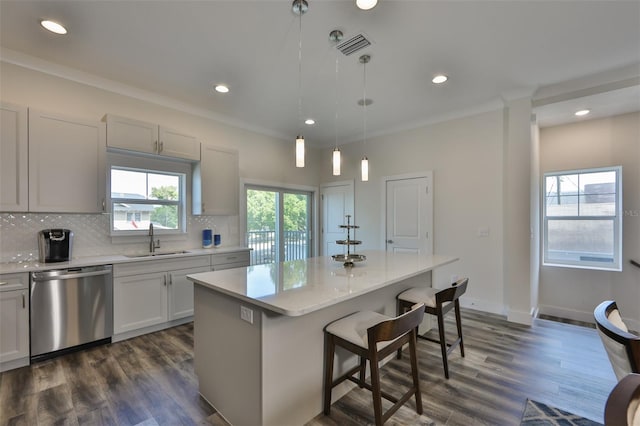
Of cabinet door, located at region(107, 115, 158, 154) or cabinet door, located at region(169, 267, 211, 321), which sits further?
cabinet door, located at region(169, 267, 211, 321)

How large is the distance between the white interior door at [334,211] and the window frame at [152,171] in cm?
274

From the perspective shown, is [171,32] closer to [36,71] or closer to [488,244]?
[36,71]

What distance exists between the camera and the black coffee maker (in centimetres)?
276

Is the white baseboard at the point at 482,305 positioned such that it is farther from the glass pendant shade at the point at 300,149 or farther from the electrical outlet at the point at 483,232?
the glass pendant shade at the point at 300,149

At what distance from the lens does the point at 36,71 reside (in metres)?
2.86

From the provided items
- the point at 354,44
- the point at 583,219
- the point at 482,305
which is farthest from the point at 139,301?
the point at 583,219

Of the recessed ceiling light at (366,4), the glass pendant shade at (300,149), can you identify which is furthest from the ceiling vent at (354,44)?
the glass pendant shade at (300,149)

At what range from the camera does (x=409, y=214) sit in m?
4.68

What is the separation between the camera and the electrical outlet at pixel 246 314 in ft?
5.34

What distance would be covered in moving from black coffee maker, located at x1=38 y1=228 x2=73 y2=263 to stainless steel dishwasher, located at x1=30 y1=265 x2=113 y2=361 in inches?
11.2

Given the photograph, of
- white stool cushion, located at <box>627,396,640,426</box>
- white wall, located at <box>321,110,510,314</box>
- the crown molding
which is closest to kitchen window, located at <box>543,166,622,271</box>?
white wall, located at <box>321,110,510,314</box>

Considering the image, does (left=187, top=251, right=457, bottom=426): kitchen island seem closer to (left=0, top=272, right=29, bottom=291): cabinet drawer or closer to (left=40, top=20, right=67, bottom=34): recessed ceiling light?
(left=0, top=272, right=29, bottom=291): cabinet drawer

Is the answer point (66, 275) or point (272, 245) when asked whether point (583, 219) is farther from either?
point (66, 275)

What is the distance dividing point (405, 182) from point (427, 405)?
3391mm
